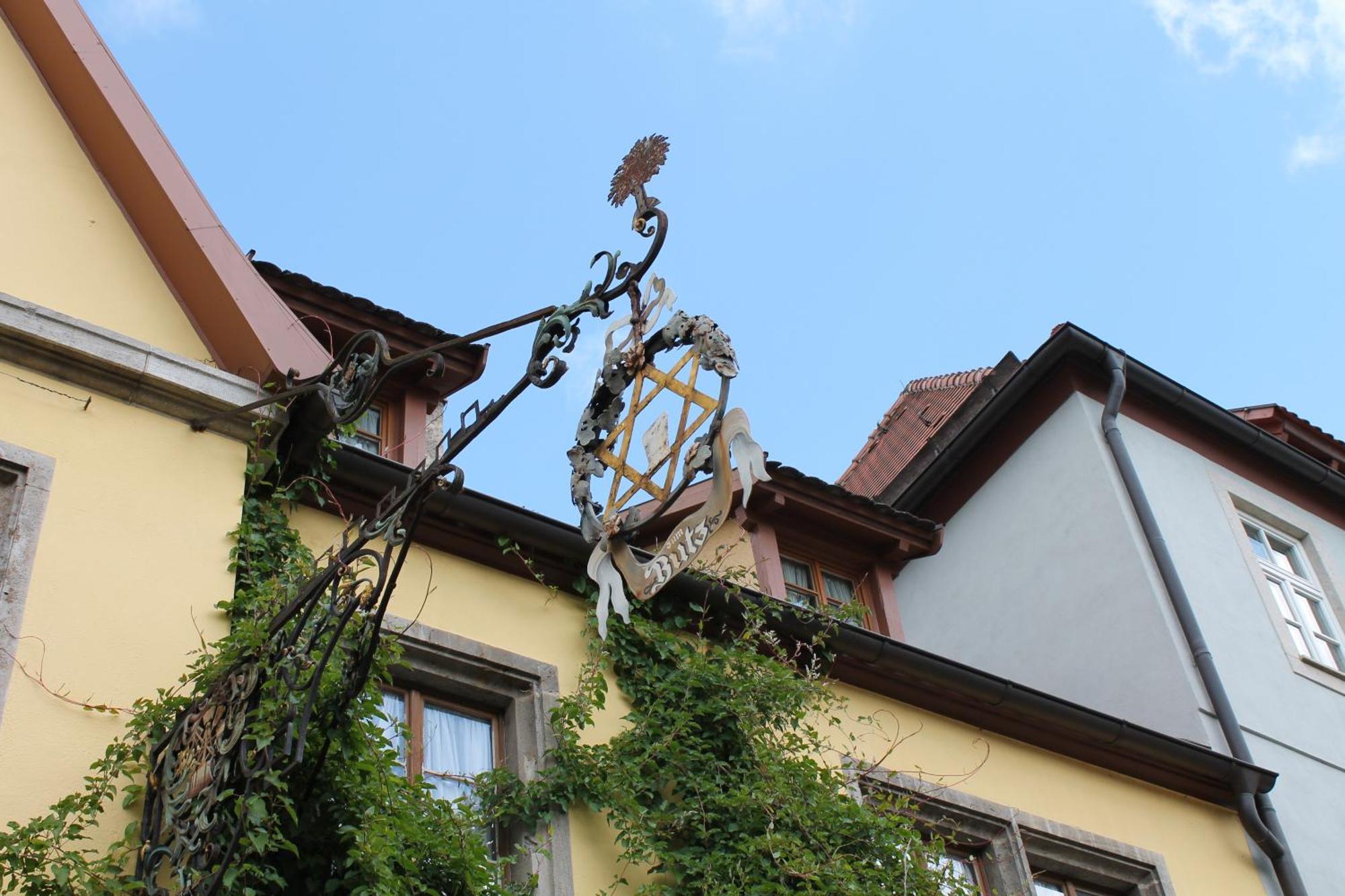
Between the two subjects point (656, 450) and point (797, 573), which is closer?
point (656, 450)

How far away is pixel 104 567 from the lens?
284 inches

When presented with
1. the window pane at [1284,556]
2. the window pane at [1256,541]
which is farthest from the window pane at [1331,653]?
the window pane at [1256,541]

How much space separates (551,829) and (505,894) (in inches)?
39.5

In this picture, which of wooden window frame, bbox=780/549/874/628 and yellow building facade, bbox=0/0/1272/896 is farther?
wooden window frame, bbox=780/549/874/628

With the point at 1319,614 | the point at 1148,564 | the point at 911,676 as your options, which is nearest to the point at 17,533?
the point at 911,676

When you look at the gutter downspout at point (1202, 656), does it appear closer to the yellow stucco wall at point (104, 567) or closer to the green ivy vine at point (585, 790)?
the green ivy vine at point (585, 790)

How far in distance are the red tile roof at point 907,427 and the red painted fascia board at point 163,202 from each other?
372 inches

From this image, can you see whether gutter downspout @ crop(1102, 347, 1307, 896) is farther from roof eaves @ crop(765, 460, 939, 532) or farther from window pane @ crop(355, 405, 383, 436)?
A: window pane @ crop(355, 405, 383, 436)

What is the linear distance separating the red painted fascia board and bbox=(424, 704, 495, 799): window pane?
173 centimetres

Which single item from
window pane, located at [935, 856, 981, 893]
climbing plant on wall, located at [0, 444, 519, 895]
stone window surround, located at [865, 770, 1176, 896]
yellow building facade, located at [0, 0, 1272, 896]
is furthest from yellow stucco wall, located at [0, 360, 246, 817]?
window pane, located at [935, 856, 981, 893]

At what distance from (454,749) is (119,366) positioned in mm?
2298

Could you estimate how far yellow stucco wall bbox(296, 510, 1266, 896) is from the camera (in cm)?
868

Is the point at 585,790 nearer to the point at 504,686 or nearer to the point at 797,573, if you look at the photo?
the point at 504,686

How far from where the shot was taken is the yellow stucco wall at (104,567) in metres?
6.57
